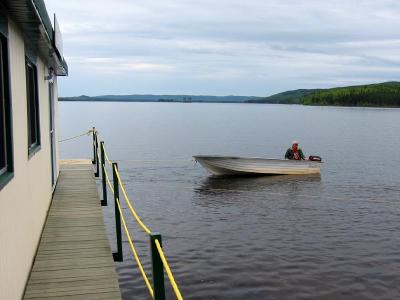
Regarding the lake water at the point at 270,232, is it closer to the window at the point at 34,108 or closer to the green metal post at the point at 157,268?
the window at the point at 34,108

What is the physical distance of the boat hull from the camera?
28.3 m

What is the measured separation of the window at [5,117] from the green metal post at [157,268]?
6.68 feet

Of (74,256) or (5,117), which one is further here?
(74,256)

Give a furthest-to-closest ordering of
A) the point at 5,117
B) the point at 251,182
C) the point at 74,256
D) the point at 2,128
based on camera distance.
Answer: the point at 251,182 → the point at 74,256 → the point at 5,117 → the point at 2,128

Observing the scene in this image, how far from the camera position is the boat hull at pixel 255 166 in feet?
92.8

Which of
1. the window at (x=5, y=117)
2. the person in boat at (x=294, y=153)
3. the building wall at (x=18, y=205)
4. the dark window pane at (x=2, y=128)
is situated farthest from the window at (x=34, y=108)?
the person in boat at (x=294, y=153)

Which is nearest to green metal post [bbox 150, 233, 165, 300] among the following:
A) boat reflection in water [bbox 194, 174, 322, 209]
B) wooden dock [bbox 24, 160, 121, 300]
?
wooden dock [bbox 24, 160, 121, 300]

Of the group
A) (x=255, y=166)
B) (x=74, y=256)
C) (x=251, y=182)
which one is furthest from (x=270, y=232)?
(x=255, y=166)

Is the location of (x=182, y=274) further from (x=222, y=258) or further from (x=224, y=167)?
(x=224, y=167)

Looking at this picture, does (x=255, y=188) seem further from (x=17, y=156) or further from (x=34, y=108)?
(x=17, y=156)

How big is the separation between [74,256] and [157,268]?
393cm

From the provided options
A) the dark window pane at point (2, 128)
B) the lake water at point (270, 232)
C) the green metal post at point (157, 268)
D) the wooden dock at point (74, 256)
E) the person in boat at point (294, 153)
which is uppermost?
the dark window pane at point (2, 128)

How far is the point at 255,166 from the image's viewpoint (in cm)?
2853

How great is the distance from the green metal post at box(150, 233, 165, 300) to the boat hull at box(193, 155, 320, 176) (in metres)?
23.8
